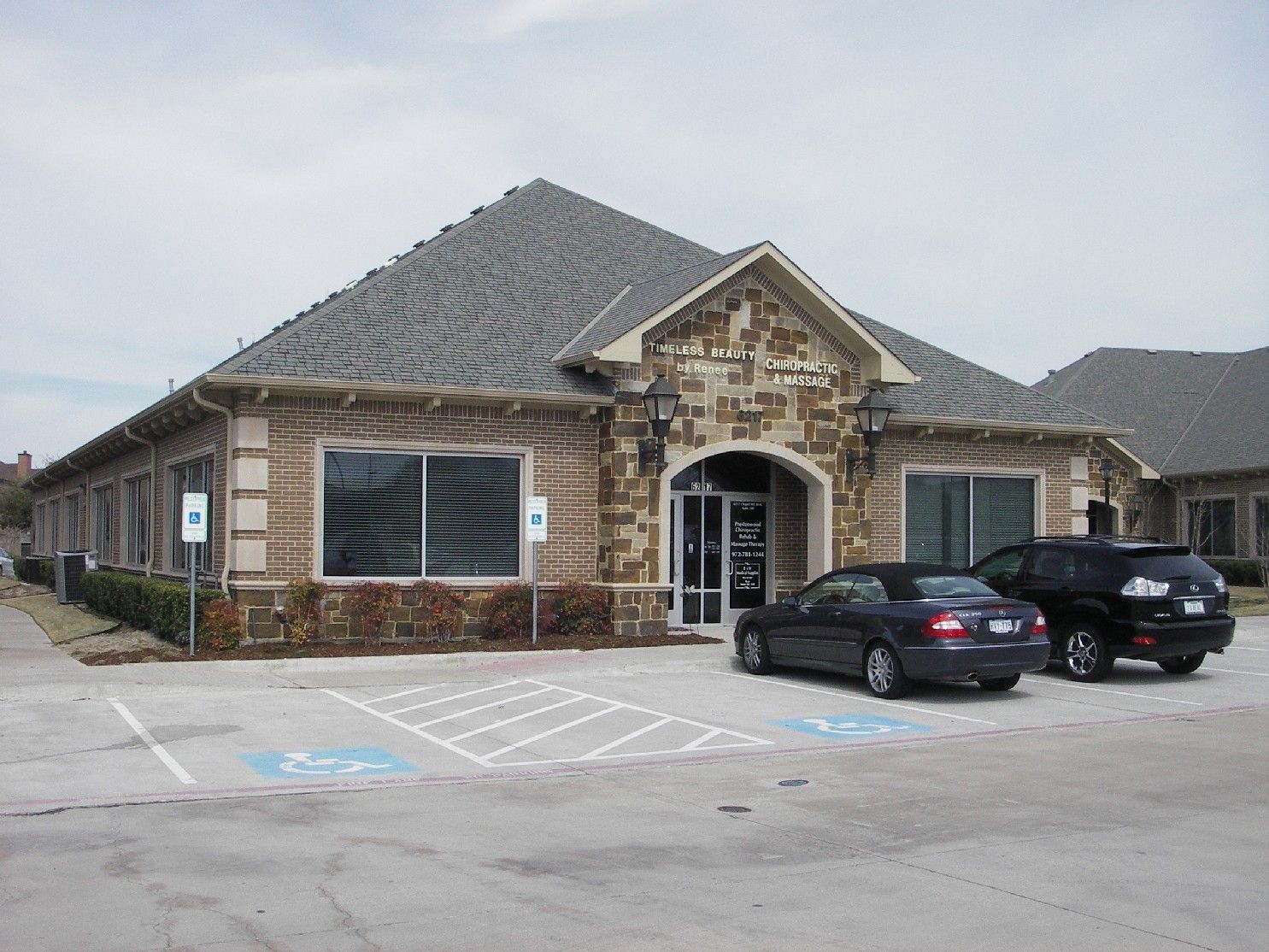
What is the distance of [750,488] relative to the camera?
22188 mm

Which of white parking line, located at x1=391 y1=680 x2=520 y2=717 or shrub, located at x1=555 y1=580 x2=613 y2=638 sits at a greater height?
shrub, located at x1=555 y1=580 x2=613 y2=638

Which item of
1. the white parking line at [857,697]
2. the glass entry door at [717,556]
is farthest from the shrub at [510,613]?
the glass entry door at [717,556]

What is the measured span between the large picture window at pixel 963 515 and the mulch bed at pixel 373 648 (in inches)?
199

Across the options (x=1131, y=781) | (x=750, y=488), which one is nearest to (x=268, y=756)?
(x=1131, y=781)

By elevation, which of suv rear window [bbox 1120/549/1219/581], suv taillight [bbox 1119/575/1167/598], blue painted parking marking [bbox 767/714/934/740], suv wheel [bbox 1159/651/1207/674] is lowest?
blue painted parking marking [bbox 767/714/934/740]

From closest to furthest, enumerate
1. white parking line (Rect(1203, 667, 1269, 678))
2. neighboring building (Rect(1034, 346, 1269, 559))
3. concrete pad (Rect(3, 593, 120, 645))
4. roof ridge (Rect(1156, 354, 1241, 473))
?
1. white parking line (Rect(1203, 667, 1269, 678))
2. concrete pad (Rect(3, 593, 120, 645))
3. neighboring building (Rect(1034, 346, 1269, 559))
4. roof ridge (Rect(1156, 354, 1241, 473))

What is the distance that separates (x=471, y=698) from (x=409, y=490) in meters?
4.85

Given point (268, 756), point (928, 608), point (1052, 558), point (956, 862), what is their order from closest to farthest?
point (956, 862), point (268, 756), point (928, 608), point (1052, 558)

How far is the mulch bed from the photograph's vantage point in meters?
16.7

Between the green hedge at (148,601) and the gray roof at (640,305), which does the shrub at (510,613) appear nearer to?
the gray roof at (640,305)

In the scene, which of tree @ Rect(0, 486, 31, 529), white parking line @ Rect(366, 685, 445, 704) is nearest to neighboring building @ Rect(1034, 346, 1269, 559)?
white parking line @ Rect(366, 685, 445, 704)

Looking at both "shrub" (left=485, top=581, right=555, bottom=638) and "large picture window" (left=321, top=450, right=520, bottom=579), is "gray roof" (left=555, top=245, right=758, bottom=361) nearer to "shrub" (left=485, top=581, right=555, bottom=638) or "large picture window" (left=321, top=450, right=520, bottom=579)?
"large picture window" (left=321, top=450, right=520, bottom=579)

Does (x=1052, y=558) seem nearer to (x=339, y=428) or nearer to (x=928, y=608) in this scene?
(x=928, y=608)

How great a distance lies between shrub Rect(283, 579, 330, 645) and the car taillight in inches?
321
